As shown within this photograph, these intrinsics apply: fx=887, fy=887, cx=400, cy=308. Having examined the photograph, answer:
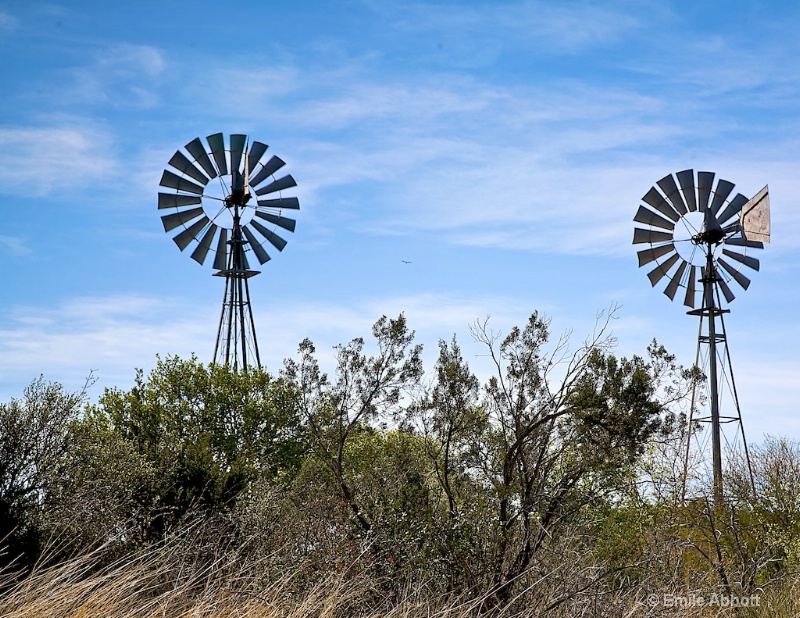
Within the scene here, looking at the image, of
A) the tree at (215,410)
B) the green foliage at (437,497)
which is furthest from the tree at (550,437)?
the tree at (215,410)

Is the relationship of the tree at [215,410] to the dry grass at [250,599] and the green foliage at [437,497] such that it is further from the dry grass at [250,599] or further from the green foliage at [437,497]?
the dry grass at [250,599]

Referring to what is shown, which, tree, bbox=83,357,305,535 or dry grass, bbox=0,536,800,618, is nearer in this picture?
dry grass, bbox=0,536,800,618

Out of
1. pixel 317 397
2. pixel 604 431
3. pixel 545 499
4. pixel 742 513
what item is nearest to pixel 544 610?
pixel 545 499

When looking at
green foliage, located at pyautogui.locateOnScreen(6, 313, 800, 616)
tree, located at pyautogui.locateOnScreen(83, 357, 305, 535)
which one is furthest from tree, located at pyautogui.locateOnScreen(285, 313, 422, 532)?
tree, located at pyautogui.locateOnScreen(83, 357, 305, 535)

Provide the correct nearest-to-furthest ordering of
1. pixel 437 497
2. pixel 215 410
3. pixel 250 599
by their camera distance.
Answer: pixel 250 599 → pixel 437 497 → pixel 215 410

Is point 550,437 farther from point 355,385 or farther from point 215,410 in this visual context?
point 215,410

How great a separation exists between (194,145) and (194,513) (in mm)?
14541

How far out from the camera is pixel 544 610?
335 inches

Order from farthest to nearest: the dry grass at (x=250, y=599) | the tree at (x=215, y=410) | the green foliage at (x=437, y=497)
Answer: the tree at (x=215, y=410) → the green foliage at (x=437, y=497) → the dry grass at (x=250, y=599)

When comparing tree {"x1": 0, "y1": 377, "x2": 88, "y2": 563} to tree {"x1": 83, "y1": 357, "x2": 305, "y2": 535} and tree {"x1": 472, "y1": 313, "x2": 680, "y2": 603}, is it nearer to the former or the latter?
tree {"x1": 472, "y1": 313, "x2": 680, "y2": 603}

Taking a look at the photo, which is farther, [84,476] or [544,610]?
[84,476]

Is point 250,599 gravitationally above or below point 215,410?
below

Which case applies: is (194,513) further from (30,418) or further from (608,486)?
(608,486)

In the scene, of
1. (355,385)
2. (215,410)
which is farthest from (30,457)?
(215,410)
